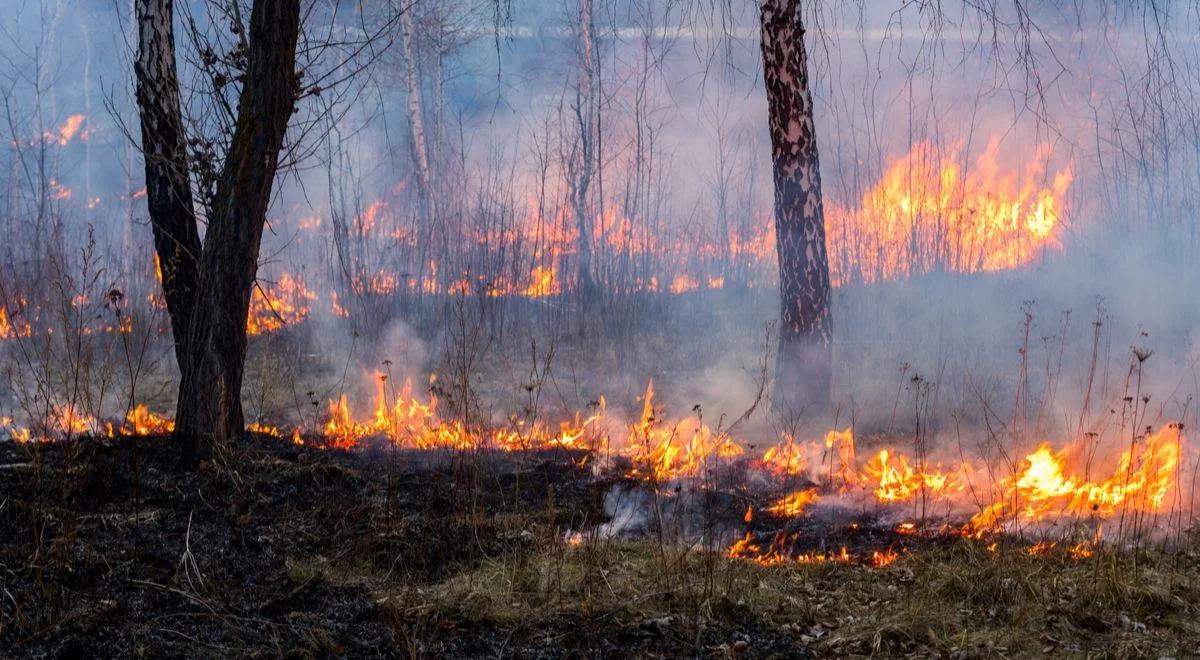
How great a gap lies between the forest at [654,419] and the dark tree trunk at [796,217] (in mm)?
26

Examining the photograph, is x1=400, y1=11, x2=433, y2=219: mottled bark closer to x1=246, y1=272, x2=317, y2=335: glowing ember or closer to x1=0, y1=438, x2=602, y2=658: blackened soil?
x1=246, y1=272, x2=317, y2=335: glowing ember

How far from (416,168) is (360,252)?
12.0ft

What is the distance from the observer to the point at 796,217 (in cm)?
701

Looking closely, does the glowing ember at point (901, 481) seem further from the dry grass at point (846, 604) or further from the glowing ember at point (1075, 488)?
the dry grass at point (846, 604)

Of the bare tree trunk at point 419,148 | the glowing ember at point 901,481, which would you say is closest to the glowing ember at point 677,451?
the glowing ember at point 901,481

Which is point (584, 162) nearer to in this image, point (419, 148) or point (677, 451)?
point (419, 148)

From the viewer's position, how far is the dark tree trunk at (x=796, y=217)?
6.83 meters

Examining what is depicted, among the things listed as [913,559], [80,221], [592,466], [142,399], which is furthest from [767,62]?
[80,221]

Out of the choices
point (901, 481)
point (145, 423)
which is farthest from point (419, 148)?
point (901, 481)

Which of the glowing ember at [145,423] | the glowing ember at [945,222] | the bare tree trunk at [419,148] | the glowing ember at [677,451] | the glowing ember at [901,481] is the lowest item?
the glowing ember at [901,481]

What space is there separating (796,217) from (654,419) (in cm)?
212

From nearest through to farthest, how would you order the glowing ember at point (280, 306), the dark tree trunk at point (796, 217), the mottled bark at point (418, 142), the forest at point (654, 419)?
the forest at point (654, 419) → the dark tree trunk at point (796, 217) → the glowing ember at point (280, 306) → the mottled bark at point (418, 142)

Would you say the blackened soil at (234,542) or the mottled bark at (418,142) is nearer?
the blackened soil at (234,542)

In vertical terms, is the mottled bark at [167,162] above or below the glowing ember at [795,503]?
above
